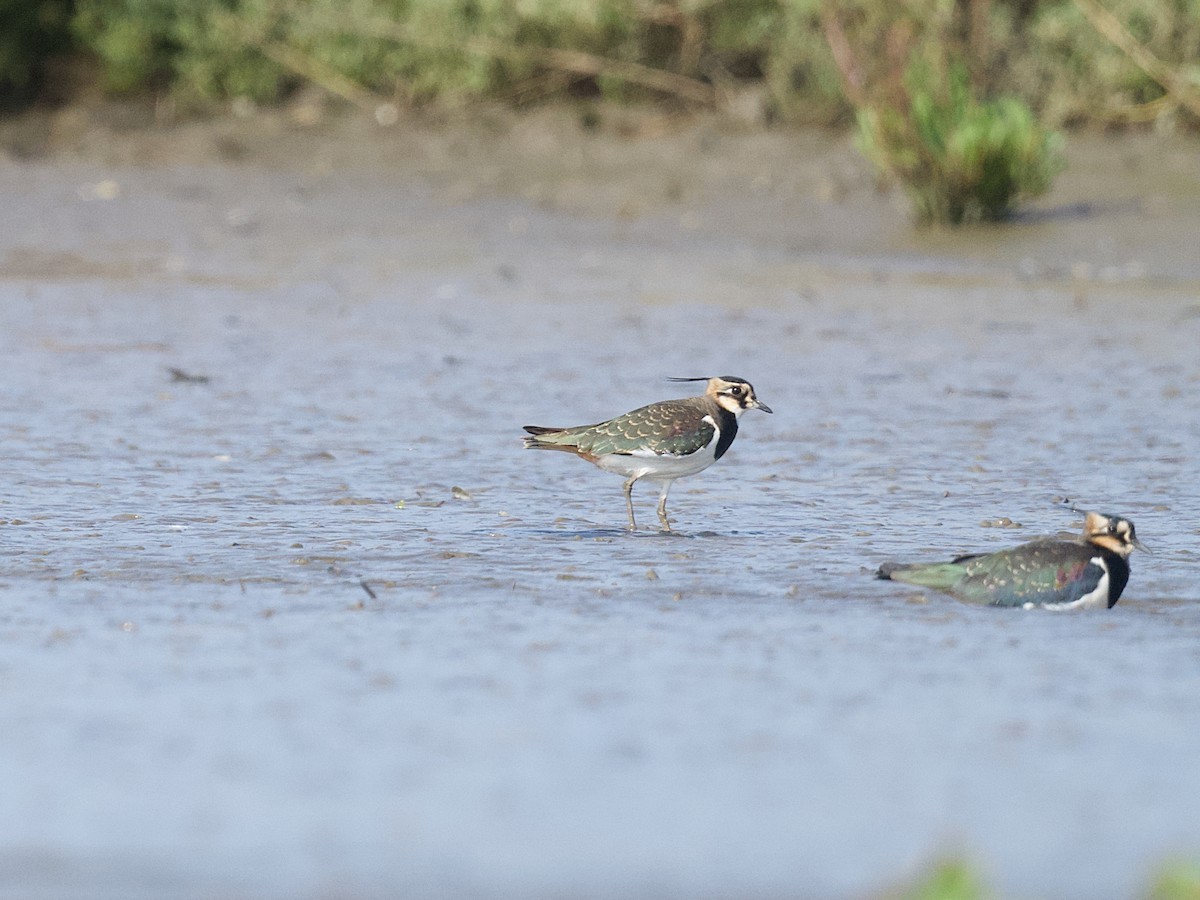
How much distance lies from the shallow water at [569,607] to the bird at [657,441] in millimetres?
203

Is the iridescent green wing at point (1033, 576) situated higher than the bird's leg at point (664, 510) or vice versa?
the iridescent green wing at point (1033, 576)

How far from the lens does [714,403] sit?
7301 mm

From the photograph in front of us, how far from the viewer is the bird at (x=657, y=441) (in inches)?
275

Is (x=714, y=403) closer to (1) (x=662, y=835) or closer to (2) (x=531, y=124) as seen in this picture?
(1) (x=662, y=835)

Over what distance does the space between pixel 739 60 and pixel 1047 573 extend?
13.0m

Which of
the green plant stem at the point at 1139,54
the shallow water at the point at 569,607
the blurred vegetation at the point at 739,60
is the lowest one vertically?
the shallow water at the point at 569,607

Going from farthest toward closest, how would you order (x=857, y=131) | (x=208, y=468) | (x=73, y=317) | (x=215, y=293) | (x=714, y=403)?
(x=857, y=131)
(x=215, y=293)
(x=73, y=317)
(x=208, y=468)
(x=714, y=403)

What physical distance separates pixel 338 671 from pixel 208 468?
3.05m

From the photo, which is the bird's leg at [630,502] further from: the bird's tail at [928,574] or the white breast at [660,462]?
the bird's tail at [928,574]

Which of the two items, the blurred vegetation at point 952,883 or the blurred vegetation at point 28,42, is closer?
the blurred vegetation at point 952,883

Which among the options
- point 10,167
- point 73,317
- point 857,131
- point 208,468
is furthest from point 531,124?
point 208,468

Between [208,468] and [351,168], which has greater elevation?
[351,168]

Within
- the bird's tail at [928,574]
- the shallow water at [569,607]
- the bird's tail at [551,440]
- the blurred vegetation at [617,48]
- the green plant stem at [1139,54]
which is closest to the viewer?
the shallow water at [569,607]

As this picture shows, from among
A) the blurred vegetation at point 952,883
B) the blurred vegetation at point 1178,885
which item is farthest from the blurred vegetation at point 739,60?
the blurred vegetation at point 952,883
